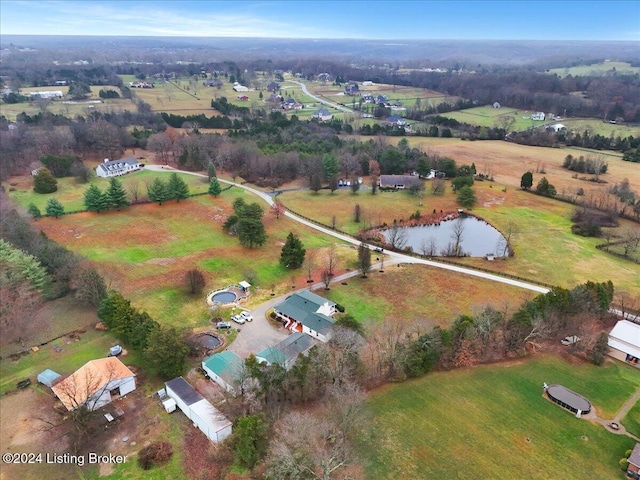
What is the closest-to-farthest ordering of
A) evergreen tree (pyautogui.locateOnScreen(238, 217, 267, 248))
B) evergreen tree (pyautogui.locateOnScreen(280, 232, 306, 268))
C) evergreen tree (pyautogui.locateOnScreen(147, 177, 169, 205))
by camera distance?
1. evergreen tree (pyautogui.locateOnScreen(280, 232, 306, 268))
2. evergreen tree (pyautogui.locateOnScreen(238, 217, 267, 248))
3. evergreen tree (pyautogui.locateOnScreen(147, 177, 169, 205))

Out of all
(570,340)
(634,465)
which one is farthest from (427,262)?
(634,465)

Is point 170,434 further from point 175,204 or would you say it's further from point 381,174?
point 381,174

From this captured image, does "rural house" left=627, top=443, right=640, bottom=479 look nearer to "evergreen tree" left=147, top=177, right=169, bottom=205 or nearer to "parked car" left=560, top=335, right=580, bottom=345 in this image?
"parked car" left=560, top=335, right=580, bottom=345

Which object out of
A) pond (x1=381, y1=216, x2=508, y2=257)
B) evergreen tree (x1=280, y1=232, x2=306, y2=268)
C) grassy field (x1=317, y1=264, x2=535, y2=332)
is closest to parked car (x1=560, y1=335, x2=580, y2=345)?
grassy field (x1=317, y1=264, x2=535, y2=332)

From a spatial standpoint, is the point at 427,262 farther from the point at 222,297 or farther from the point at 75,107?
the point at 75,107

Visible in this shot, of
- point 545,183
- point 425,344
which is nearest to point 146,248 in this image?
point 425,344

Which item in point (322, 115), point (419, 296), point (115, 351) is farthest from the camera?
point (322, 115)
